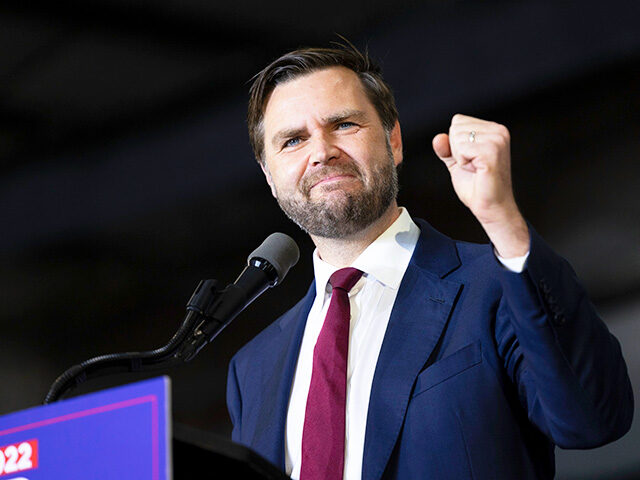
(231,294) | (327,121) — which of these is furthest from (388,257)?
(231,294)

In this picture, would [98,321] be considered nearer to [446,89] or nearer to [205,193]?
[205,193]

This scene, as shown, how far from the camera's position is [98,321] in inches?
108

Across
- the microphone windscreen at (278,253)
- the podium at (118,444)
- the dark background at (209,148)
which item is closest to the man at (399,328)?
the microphone windscreen at (278,253)

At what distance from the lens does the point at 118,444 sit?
80 centimetres

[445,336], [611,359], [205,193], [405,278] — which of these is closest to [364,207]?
[405,278]

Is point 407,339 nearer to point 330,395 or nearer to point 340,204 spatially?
point 330,395

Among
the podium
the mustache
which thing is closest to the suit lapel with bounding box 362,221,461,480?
the mustache

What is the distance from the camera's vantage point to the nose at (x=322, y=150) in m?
1.73

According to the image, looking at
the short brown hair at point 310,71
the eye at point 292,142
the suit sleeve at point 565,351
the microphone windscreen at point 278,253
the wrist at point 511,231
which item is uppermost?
the short brown hair at point 310,71

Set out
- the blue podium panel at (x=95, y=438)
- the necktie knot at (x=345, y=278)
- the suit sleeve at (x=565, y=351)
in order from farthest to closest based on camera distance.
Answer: the necktie knot at (x=345, y=278) → the suit sleeve at (x=565, y=351) → the blue podium panel at (x=95, y=438)

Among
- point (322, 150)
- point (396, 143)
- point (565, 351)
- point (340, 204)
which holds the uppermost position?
point (396, 143)

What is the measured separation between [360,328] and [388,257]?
171mm

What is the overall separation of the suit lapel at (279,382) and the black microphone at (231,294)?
31cm

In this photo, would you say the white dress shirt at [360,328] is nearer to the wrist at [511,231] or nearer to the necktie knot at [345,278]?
the necktie knot at [345,278]
